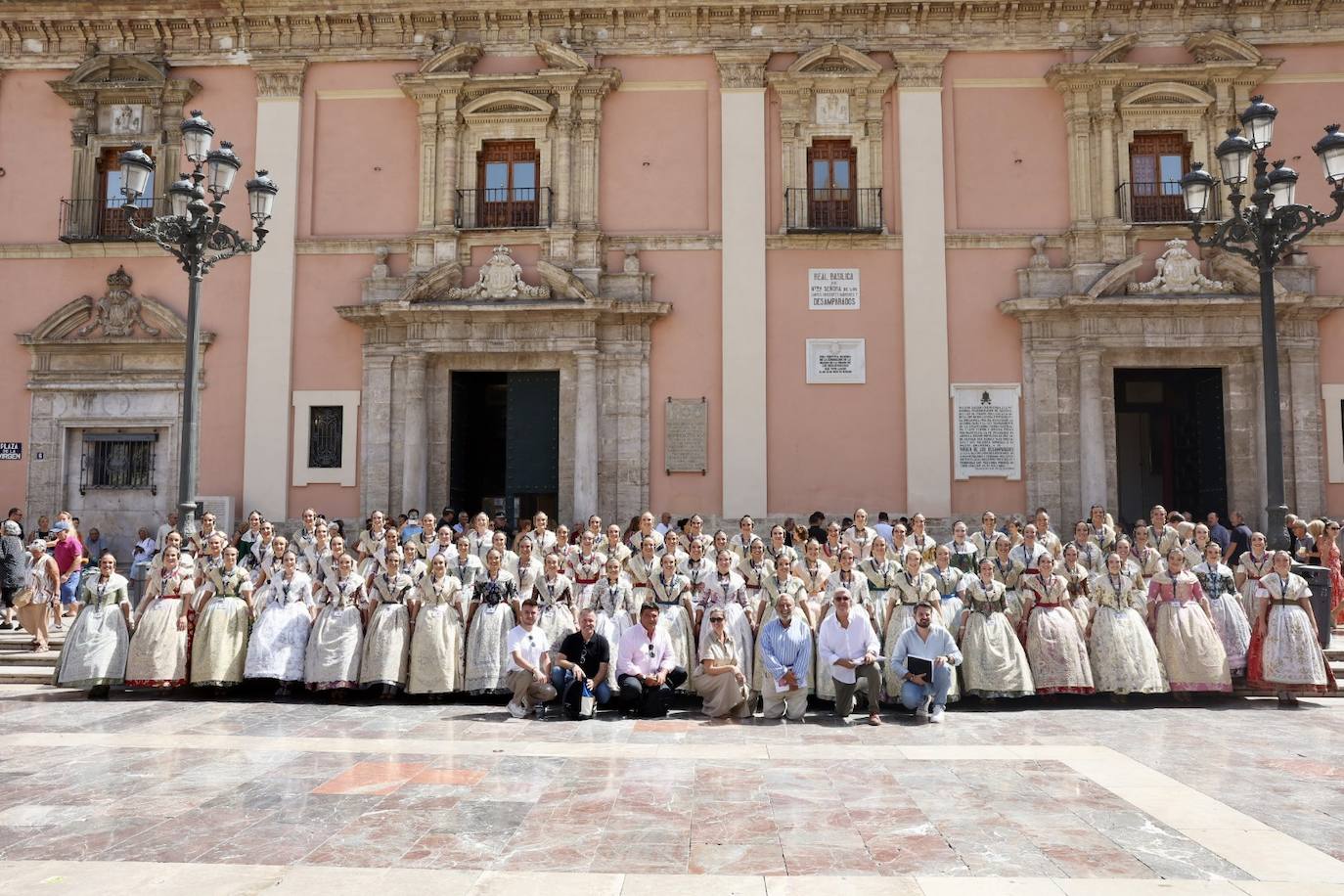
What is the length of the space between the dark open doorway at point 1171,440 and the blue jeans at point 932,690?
8.72 m

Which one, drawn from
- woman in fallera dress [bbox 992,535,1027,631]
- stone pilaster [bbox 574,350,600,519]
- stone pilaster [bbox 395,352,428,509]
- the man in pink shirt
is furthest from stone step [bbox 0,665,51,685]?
woman in fallera dress [bbox 992,535,1027,631]

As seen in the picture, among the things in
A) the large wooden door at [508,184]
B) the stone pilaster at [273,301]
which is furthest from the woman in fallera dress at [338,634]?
the large wooden door at [508,184]

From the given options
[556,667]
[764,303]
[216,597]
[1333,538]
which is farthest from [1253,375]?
[216,597]

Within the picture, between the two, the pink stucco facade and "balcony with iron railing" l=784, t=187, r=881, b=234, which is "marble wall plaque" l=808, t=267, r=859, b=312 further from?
"balcony with iron railing" l=784, t=187, r=881, b=234

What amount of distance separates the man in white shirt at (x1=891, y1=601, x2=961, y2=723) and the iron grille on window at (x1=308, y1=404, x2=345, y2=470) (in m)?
10.7

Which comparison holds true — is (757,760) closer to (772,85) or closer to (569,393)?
(569,393)

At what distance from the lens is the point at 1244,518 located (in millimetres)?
15609

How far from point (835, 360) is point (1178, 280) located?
5463 millimetres

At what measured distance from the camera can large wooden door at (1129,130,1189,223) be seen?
16219 millimetres

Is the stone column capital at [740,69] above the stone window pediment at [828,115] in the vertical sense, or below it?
above

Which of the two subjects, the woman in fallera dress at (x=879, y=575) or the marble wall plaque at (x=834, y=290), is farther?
the marble wall plaque at (x=834, y=290)

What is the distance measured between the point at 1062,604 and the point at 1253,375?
8874mm

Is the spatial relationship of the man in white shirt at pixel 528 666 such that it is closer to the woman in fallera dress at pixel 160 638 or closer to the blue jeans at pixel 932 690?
the blue jeans at pixel 932 690

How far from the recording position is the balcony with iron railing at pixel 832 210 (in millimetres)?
16234
